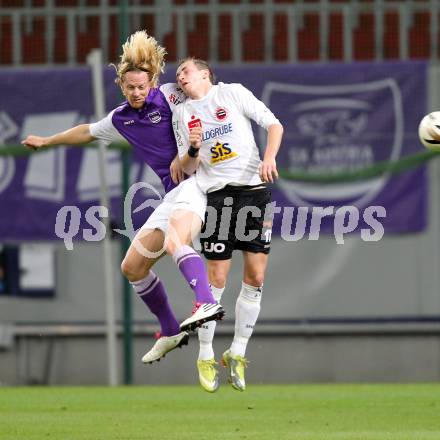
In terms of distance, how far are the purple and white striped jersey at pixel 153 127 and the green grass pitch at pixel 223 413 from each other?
172 centimetres

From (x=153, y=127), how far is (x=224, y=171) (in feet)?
1.85

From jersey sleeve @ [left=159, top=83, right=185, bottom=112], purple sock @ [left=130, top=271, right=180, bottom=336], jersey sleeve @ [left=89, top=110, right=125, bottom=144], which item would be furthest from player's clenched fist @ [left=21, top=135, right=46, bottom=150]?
purple sock @ [left=130, top=271, right=180, bottom=336]

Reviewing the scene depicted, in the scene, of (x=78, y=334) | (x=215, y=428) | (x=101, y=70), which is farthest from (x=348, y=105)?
(x=215, y=428)

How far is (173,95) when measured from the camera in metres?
9.12

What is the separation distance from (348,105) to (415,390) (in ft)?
10.8

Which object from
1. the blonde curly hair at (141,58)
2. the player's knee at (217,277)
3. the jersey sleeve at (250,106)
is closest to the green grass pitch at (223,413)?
the player's knee at (217,277)

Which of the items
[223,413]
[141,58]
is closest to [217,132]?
[141,58]

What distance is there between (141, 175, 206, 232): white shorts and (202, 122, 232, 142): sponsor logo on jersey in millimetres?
297

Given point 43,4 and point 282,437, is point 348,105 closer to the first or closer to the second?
point 43,4

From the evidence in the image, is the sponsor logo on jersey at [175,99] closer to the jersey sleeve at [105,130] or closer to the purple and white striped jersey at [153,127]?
the purple and white striped jersey at [153,127]

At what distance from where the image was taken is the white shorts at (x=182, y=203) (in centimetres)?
884

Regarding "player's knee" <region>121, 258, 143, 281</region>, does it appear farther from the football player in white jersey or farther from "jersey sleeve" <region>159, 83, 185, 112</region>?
"jersey sleeve" <region>159, 83, 185, 112</region>

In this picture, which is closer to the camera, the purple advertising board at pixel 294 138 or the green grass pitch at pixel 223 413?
the green grass pitch at pixel 223 413

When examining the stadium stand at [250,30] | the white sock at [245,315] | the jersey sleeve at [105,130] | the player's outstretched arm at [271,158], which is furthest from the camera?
the stadium stand at [250,30]
